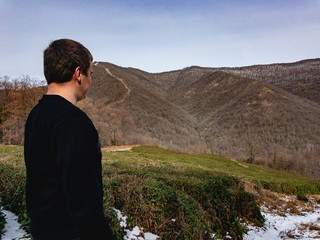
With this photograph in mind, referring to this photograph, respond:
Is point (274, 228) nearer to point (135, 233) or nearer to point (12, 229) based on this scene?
point (135, 233)

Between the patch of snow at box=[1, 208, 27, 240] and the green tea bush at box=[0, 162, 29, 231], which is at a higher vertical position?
the green tea bush at box=[0, 162, 29, 231]

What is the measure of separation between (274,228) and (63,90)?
9.93 m

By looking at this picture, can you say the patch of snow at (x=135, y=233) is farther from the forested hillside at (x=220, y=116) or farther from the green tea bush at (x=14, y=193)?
the forested hillside at (x=220, y=116)

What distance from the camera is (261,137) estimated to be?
2108 inches

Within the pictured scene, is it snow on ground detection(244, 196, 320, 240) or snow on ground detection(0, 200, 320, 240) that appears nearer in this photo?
snow on ground detection(0, 200, 320, 240)

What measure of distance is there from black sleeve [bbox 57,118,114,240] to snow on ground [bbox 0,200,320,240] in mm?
3362

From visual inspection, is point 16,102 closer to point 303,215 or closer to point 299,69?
point 303,215

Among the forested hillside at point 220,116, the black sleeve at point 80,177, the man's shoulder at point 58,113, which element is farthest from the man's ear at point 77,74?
the forested hillside at point 220,116

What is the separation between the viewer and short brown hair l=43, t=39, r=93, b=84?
152 cm

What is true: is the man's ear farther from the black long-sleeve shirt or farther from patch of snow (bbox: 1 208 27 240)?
patch of snow (bbox: 1 208 27 240)

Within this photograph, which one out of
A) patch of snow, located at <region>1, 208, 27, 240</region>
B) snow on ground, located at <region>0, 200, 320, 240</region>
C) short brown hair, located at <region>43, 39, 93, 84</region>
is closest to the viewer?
short brown hair, located at <region>43, 39, 93, 84</region>

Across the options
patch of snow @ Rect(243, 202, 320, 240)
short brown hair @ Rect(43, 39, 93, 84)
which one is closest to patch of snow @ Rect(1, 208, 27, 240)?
short brown hair @ Rect(43, 39, 93, 84)

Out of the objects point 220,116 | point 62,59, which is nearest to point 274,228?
point 62,59

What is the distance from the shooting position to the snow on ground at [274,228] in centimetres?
418
